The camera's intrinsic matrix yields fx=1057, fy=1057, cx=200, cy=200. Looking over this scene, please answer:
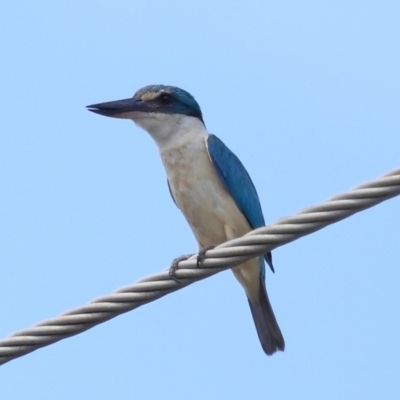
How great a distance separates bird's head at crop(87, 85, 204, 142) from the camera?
7187mm

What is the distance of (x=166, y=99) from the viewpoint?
7457mm

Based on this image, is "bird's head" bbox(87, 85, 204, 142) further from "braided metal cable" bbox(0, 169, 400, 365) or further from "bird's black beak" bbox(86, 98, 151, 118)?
"braided metal cable" bbox(0, 169, 400, 365)

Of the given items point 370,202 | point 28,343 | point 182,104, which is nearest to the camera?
point 370,202

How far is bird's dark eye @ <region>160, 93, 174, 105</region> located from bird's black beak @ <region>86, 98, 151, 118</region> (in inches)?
6.5

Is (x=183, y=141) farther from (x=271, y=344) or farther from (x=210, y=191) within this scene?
(x=271, y=344)

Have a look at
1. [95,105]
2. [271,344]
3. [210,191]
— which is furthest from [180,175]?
[271,344]

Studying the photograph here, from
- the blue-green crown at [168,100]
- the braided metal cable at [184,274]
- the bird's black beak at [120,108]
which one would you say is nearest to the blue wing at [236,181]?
the blue-green crown at [168,100]

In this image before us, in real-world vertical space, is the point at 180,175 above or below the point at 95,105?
below

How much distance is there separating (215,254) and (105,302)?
1.64ft

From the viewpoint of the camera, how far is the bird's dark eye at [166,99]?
7.43 metres

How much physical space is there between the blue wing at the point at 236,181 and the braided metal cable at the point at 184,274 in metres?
2.36

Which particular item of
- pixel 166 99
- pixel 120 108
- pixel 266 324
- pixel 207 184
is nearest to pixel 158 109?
pixel 166 99

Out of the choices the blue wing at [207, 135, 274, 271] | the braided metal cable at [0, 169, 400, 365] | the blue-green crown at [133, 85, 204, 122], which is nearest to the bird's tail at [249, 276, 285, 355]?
the blue wing at [207, 135, 274, 271]

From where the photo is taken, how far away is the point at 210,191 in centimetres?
675
